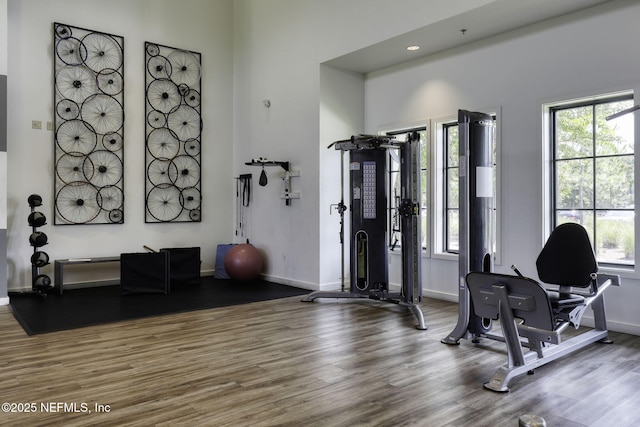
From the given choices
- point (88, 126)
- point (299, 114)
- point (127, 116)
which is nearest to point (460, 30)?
point (299, 114)

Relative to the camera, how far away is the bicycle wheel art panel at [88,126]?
21.8ft

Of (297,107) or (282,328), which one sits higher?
(297,107)

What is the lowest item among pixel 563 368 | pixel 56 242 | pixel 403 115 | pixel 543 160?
pixel 563 368

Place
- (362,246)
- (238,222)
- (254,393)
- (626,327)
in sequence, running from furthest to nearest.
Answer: (238,222) → (362,246) → (626,327) → (254,393)

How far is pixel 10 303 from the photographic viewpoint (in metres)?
5.64

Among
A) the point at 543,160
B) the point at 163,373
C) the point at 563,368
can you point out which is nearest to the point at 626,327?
the point at 563,368

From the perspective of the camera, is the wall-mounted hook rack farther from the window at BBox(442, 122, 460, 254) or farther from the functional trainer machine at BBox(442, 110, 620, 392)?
the functional trainer machine at BBox(442, 110, 620, 392)

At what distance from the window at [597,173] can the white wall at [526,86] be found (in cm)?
18

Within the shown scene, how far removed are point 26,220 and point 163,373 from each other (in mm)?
4244

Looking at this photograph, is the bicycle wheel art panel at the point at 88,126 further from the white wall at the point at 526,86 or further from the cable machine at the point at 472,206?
the cable machine at the point at 472,206

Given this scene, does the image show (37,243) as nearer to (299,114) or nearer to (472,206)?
(299,114)

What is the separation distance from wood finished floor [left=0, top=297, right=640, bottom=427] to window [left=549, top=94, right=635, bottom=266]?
0.94 m

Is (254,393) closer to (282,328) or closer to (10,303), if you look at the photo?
(282,328)

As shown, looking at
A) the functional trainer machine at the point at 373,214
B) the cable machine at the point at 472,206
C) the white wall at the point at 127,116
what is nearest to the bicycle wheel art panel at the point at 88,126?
the white wall at the point at 127,116
